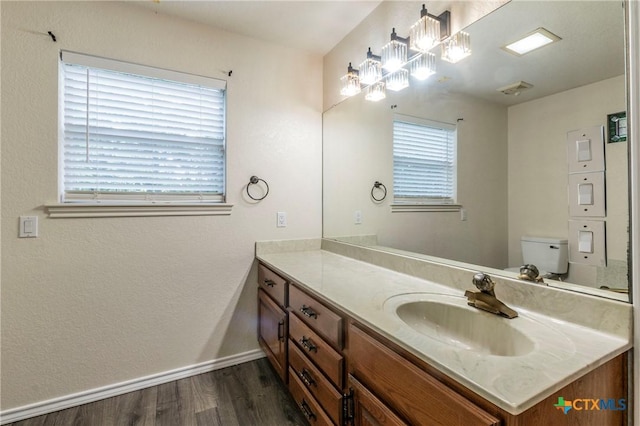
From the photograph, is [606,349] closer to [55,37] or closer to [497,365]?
[497,365]

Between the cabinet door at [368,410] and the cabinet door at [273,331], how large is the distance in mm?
697

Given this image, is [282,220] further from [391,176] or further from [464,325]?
[464,325]

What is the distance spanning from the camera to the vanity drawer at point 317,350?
1156mm

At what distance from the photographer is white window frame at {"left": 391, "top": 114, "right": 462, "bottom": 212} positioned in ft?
4.87

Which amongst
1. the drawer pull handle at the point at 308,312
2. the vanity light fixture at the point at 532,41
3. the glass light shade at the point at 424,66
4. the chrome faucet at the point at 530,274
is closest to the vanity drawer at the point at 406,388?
the drawer pull handle at the point at 308,312

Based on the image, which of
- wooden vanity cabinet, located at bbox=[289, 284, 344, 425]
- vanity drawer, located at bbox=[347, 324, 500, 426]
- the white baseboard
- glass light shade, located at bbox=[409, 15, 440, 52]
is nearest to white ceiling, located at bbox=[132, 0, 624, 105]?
glass light shade, located at bbox=[409, 15, 440, 52]

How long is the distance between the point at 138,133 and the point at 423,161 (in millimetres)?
1774

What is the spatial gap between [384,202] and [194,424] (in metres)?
1.66

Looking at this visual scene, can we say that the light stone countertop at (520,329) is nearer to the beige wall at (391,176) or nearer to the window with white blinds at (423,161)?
the beige wall at (391,176)

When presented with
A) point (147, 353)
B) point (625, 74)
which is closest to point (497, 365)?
point (625, 74)

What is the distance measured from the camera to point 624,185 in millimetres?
867

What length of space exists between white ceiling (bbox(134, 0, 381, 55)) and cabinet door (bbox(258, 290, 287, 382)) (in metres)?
1.86

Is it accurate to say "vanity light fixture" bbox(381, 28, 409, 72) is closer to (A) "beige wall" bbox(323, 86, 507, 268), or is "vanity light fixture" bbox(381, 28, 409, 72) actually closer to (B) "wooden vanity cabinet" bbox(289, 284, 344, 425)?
(A) "beige wall" bbox(323, 86, 507, 268)

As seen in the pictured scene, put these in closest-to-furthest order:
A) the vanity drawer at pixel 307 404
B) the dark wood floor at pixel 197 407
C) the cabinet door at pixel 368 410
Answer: the cabinet door at pixel 368 410 < the vanity drawer at pixel 307 404 < the dark wood floor at pixel 197 407
